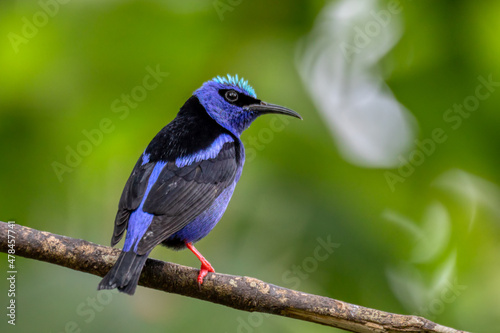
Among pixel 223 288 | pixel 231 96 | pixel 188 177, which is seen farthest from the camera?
pixel 231 96

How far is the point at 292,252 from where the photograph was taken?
16.3 ft

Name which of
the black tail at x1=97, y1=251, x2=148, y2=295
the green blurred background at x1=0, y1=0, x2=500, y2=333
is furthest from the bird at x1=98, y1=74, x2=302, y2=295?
the green blurred background at x1=0, y1=0, x2=500, y2=333

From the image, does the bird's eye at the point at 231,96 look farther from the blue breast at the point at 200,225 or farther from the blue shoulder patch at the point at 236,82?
the blue breast at the point at 200,225

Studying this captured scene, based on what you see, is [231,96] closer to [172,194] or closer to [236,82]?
[236,82]

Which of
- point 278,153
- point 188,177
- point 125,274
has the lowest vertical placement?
point 125,274

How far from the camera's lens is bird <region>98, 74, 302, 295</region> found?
357 centimetres

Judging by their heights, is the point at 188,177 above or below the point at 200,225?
above

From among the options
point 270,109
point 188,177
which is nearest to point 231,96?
point 270,109

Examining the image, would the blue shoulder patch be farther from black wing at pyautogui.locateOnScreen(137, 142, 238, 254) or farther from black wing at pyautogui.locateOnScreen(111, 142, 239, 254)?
black wing at pyautogui.locateOnScreen(111, 142, 239, 254)

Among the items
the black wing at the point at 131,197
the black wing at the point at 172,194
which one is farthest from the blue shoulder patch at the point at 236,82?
the black wing at the point at 131,197

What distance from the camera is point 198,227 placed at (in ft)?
13.5

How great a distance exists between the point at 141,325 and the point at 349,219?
71.4 inches

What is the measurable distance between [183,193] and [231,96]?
124 cm

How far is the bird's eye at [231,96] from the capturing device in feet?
16.1
